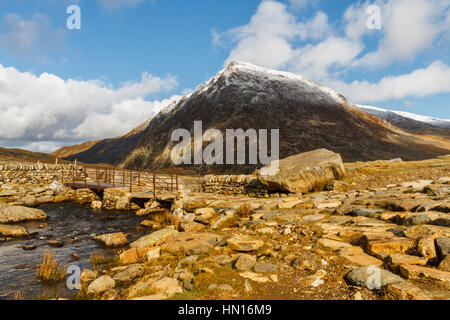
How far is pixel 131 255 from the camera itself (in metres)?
6.21

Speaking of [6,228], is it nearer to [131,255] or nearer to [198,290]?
[131,255]

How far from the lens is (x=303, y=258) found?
412 centimetres

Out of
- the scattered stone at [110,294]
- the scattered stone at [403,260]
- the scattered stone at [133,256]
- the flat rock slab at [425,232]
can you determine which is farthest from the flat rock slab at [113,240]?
the flat rock slab at [425,232]

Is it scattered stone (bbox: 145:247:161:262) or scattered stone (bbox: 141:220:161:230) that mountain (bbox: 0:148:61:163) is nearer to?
scattered stone (bbox: 141:220:161:230)

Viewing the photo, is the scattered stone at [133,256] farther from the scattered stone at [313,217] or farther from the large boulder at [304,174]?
the large boulder at [304,174]

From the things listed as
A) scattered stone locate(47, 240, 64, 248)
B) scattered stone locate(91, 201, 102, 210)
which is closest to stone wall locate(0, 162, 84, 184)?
scattered stone locate(91, 201, 102, 210)

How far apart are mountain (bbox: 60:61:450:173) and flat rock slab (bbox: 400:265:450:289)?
4602 cm

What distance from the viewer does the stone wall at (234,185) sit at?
42.2ft

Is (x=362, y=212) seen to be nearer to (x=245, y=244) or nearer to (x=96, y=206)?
(x=245, y=244)

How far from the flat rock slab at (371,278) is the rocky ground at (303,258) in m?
0.01

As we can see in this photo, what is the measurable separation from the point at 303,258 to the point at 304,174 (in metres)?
7.43

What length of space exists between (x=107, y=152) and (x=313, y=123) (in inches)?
4074

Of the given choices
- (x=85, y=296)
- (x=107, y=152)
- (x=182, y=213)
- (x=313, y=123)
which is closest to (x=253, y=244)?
(x=85, y=296)
